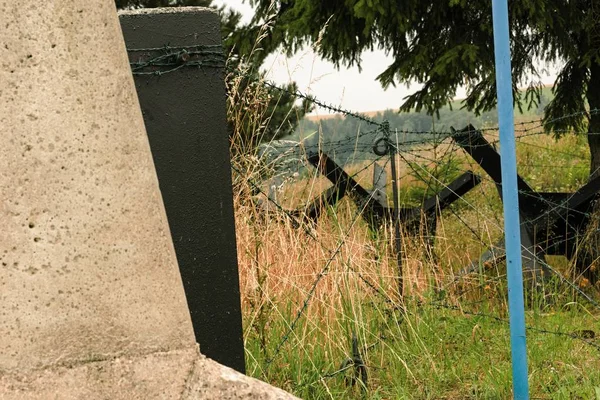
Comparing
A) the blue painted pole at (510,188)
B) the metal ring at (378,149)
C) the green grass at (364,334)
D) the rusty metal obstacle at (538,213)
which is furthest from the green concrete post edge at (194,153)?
the rusty metal obstacle at (538,213)

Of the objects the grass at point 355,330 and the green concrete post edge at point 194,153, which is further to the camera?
the grass at point 355,330

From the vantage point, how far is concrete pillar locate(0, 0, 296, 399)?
164cm

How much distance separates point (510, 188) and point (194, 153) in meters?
1.16

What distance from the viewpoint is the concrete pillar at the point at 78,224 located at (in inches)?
64.7

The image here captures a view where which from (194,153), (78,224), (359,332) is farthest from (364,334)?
(78,224)

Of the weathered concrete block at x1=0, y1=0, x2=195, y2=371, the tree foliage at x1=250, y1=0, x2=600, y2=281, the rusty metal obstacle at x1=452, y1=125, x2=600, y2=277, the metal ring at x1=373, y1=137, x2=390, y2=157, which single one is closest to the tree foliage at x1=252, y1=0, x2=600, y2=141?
the tree foliage at x1=250, y1=0, x2=600, y2=281

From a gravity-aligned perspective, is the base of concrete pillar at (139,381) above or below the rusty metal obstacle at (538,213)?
above

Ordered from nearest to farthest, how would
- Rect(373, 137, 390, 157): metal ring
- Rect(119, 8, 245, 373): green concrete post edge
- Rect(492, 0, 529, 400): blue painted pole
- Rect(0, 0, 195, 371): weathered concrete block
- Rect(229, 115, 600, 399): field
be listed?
Rect(0, 0, 195, 371): weathered concrete block, Rect(119, 8, 245, 373): green concrete post edge, Rect(492, 0, 529, 400): blue painted pole, Rect(229, 115, 600, 399): field, Rect(373, 137, 390, 157): metal ring

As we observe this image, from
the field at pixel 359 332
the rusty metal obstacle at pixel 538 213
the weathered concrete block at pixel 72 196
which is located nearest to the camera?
the weathered concrete block at pixel 72 196

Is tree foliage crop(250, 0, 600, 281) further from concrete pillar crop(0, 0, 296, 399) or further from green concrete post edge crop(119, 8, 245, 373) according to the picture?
concrete pillar crop(0, 0, 296, 399)

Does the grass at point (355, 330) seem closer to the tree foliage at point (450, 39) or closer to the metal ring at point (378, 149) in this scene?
the metal ring at point (378, 149)

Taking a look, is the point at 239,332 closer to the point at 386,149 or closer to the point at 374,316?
the point at 374,316

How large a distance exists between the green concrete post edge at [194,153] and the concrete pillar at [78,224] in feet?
3.37

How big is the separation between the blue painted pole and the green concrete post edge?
101 cm
